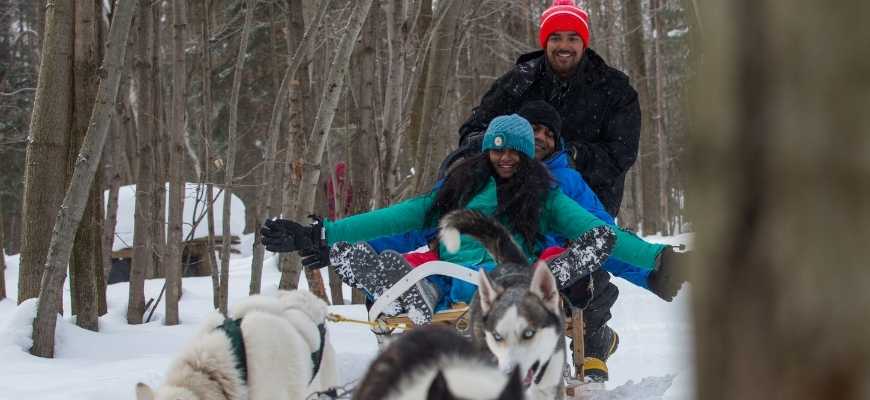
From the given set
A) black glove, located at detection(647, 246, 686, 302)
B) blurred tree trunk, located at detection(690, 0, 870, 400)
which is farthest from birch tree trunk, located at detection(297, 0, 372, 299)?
blurred tree trunk, located at detection(690, 0, 870, 400)

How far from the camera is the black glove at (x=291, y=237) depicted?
4.47 meters

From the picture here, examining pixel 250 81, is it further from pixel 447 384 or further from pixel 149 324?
pixel 447 384

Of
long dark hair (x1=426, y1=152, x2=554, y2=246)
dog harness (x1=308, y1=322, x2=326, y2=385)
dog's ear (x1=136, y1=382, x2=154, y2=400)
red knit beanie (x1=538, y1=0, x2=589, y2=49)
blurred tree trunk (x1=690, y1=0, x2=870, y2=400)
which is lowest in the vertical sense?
dog harness (x1=308, y1=322, x2=326, y2=385)

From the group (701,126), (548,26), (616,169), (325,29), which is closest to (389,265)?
(616,169)

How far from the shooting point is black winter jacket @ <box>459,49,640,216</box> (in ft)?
A: 18.9

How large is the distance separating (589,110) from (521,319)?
235 centimetres

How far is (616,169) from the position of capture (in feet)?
19.1

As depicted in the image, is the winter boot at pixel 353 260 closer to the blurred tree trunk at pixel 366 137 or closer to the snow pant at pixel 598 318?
the snow pant at pixel 598 318

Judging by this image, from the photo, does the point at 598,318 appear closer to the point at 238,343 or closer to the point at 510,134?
the point at 510,134

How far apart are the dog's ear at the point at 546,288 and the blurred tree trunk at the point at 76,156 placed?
4.26 metres

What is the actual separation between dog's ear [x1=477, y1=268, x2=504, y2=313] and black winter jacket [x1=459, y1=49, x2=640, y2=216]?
71.0 inches

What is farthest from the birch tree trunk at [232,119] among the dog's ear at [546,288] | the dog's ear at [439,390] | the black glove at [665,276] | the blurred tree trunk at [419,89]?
the dog's ear at [439,390]

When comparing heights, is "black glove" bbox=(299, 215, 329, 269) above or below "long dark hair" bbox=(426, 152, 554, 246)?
below

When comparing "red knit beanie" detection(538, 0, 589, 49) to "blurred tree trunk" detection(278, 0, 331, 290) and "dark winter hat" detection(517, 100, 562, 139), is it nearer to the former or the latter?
"dark winter hat" detection(517, 100, 562, 139)
